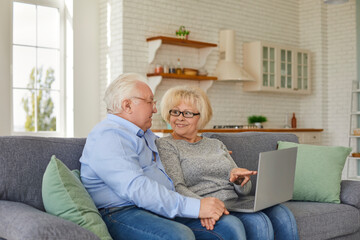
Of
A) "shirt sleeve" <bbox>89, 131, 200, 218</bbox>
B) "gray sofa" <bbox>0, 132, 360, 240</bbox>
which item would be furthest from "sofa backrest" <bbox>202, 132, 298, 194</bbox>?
"shirt sleeve" <bbox>89, 131, 200, 218</bbox>

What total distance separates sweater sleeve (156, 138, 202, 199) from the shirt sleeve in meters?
0.33

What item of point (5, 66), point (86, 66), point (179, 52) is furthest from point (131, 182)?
point (179, 52)

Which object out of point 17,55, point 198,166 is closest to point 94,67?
point 17,55

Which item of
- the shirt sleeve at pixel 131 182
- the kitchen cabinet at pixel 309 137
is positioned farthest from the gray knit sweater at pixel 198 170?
the kitchen cabinet at pixel 309 137

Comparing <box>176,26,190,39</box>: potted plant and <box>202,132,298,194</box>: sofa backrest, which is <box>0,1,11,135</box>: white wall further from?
<box>202,132,298,194</box>: sofa backrest

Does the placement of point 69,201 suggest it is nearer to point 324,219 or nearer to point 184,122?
point 184,122

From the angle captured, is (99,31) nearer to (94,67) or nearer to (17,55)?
(94,67)

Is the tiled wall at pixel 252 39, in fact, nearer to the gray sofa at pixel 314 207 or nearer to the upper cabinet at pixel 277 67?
the upper cabinet at pixel 277 67

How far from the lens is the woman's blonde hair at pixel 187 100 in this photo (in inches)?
117

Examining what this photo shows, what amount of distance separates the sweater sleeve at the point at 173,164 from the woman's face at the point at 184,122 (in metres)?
0.15

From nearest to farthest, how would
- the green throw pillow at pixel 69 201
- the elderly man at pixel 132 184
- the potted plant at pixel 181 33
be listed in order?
the green throw pillow at pixel 69 201 → the elderly man at pixel 132 184 → the potted plant at pixel 181 33

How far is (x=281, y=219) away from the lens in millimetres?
2705

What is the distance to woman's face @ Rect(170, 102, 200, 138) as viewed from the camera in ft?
9.63

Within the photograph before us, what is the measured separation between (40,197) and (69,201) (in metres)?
0.41
